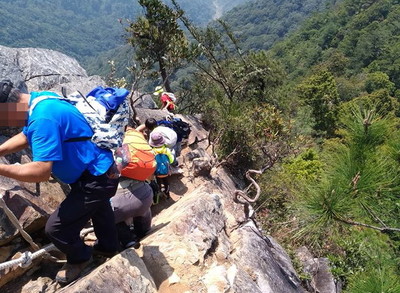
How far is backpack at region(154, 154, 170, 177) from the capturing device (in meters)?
6.41

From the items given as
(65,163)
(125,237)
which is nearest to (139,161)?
(125,237)

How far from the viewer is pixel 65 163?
2.94m

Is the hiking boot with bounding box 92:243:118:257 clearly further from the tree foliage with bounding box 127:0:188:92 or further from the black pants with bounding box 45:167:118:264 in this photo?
the tree foliage with bounding box 127:0:188:92

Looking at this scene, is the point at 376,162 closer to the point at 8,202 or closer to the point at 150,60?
the point at 8,202

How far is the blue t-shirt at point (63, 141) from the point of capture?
2.66m

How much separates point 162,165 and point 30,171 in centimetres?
384

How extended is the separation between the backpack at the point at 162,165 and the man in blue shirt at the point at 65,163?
2.80 metres

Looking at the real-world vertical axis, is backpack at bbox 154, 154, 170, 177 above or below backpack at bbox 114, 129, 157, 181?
below

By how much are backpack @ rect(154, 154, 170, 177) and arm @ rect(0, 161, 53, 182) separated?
372 centimetres

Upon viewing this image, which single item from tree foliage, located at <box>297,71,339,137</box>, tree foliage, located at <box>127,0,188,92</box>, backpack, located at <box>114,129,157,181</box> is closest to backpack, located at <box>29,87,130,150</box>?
backpack, located at <box>114,129,157,181</box>

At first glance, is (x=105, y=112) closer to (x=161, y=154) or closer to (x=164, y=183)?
(x=161, y=154)

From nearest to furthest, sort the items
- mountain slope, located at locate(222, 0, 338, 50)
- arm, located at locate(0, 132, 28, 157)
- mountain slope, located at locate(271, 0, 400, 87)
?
arm, located at locate(0, 132, 28, 157) < mountain slope, located at locate(271, 0, 400, 87) < mountain slope, located at locate(222, 0, 338, 50)

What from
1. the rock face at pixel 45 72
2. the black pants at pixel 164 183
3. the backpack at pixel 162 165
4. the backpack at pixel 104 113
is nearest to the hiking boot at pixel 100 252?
the backpack at pixel 104 113

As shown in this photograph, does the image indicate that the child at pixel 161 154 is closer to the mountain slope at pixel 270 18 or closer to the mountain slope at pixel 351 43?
the mountain slope at pixel 351 43
